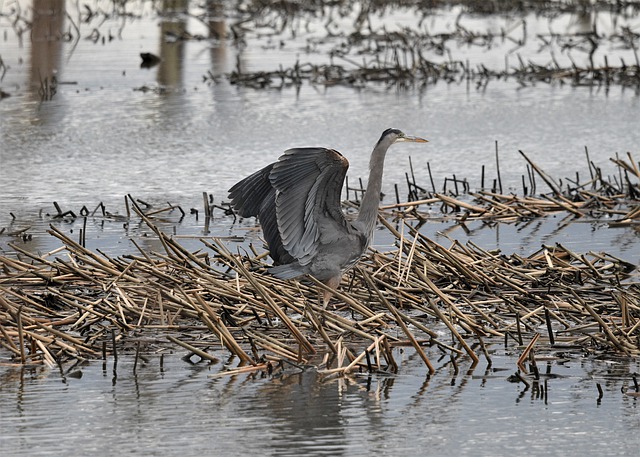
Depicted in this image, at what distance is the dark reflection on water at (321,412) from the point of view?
16.6 feet

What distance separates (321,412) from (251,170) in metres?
6.91

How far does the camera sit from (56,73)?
18578mm

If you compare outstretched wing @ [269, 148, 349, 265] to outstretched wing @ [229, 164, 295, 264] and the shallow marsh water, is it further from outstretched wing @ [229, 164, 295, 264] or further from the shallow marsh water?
the shallow marsh water

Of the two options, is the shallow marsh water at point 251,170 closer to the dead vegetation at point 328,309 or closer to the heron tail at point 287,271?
the dead vegetation at point 328,309

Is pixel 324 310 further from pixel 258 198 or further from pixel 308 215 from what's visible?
pixel 258 198

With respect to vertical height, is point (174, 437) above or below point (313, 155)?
below

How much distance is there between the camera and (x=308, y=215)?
6.56 meters

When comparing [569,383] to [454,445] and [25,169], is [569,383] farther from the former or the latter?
[25,169]

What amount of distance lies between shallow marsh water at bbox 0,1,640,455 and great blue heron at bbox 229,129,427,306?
2.66 feet

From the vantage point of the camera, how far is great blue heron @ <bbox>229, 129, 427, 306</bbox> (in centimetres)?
639

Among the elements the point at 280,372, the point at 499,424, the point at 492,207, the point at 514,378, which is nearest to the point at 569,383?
the point at 514,378

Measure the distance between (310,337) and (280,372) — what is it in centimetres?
65

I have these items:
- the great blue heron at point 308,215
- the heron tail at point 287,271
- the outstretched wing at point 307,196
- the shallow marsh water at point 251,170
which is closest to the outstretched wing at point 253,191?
the great blue heron at point 308,215

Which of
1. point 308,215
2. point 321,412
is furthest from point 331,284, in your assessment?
point 321,412
